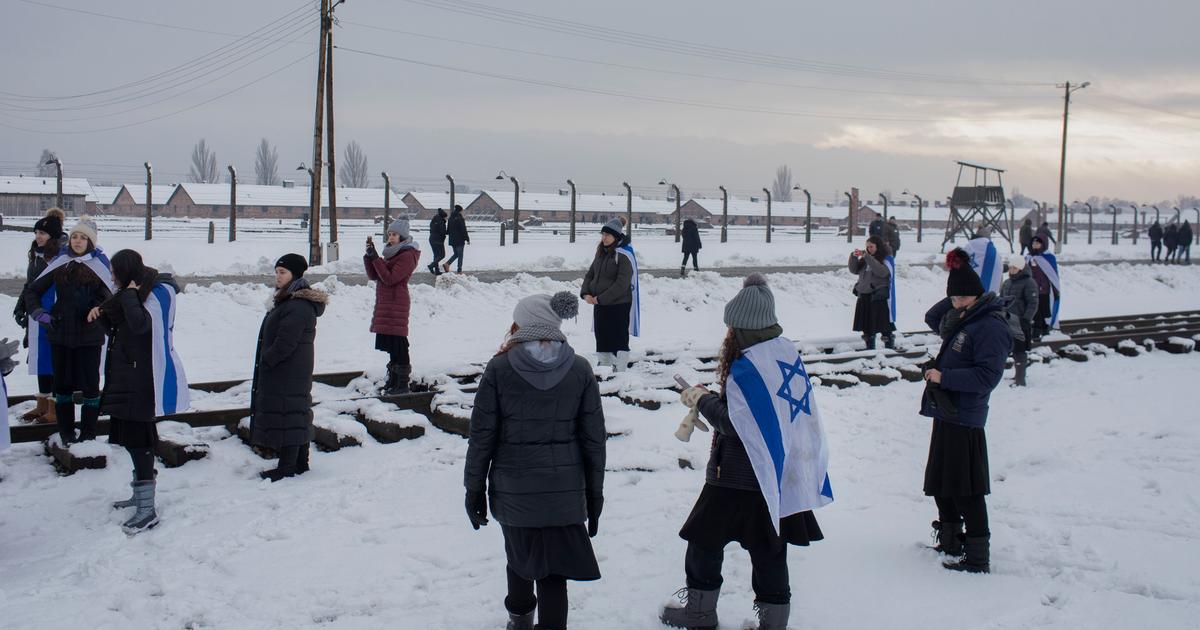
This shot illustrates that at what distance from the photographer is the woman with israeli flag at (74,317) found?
25.5 feet

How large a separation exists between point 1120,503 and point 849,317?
13.4 m

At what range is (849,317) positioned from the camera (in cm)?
2041

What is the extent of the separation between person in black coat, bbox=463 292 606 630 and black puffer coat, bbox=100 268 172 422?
285 cm

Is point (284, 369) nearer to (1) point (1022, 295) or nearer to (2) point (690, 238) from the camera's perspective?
(1) point (1022, 295)

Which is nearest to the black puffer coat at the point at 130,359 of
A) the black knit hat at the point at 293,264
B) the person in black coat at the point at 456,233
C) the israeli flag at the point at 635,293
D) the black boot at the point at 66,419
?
the black knit hat at the point at 293,264

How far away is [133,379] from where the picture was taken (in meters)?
6.18

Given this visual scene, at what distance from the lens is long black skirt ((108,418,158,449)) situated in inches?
242

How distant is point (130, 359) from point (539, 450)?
3.24 metres

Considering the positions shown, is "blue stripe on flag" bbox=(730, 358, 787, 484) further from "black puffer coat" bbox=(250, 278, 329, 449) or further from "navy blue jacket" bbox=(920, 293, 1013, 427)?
"black puffer coat" bbox=(250, 278, 329, 449)

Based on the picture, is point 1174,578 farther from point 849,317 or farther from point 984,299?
point 849,317

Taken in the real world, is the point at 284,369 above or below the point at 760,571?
above

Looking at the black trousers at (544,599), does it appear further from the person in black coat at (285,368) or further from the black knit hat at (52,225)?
the black knit hat at (52,225)

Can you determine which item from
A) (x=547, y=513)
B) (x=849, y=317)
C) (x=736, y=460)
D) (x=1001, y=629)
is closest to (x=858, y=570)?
(x=1001, y=629)

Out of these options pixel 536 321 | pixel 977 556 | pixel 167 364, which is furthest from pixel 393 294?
pixel 977 556
